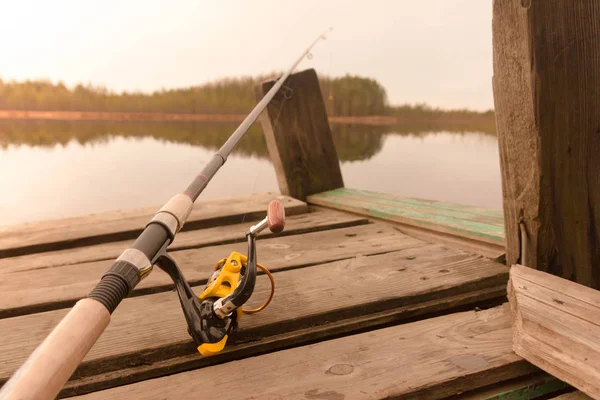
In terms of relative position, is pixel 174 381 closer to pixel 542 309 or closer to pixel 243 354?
pixel 243 354

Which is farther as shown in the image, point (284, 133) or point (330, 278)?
point (284, 133)

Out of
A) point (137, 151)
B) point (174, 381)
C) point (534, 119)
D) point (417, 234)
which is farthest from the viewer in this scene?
point (137, 151)

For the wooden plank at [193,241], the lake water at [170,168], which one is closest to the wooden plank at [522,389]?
the wooden plank at [193,241]

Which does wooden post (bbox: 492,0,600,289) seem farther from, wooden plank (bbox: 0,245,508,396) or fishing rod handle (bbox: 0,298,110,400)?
fishing rod handle (bbox: 0,298,110,400)

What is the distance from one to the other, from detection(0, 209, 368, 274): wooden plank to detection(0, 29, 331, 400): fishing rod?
686mm

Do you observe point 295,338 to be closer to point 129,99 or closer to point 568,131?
point 568,131

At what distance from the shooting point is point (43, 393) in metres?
0.51

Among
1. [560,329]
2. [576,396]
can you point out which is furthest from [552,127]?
[576,396]

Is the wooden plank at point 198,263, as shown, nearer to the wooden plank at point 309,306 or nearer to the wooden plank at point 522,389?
the wooden plank at point 309,306

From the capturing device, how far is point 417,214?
2.12m

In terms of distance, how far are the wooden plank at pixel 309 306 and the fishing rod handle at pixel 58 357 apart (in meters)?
0.49

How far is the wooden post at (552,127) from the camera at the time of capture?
118 cm

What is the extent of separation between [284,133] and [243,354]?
5.86 feet

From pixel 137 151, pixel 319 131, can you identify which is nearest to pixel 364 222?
pixel 319 131
